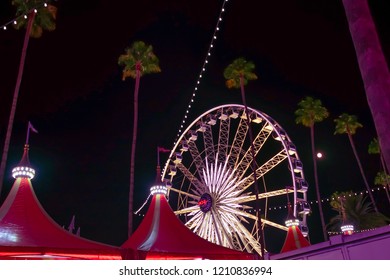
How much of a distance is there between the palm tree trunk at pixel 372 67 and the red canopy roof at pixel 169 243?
1216cm

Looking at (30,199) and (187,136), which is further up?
(187,136)

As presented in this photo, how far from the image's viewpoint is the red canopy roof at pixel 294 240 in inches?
1195

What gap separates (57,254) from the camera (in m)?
15.3

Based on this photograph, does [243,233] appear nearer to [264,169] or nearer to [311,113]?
[264,169]

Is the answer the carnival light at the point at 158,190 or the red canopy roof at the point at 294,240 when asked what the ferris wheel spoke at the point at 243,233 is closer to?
the red canopy roof at the point at 294,240

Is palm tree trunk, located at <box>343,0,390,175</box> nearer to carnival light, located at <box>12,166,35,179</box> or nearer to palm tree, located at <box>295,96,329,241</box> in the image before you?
carnival light, located at <box>12,166,35,179</box>

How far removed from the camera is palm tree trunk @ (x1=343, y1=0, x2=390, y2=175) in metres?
6.71

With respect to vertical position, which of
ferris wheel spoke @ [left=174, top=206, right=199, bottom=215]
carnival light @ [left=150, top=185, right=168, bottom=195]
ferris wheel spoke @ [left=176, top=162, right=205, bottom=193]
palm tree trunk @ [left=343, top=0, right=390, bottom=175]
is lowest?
palm tree trunk @ [left=343, top=0, right=390, bottom=175]

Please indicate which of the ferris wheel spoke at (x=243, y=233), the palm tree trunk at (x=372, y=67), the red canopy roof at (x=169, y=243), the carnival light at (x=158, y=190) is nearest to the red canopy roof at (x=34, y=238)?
the red canopy roof at (x=169, y=243)

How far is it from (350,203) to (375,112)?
40.8 meters

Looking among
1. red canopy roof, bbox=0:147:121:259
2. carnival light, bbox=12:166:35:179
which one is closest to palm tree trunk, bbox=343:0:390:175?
red canopy roof, bbox=0:147:121:259

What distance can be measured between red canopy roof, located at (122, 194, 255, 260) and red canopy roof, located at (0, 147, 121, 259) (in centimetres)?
207
